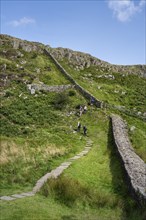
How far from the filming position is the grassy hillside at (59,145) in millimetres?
14883

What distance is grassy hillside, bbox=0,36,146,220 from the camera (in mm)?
14883

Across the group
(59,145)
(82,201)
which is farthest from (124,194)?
(59,145)

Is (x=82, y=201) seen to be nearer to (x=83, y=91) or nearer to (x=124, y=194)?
(x=124, y=194)

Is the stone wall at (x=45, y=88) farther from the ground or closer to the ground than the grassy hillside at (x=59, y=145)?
farther from the ground

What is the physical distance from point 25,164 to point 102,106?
107 feet

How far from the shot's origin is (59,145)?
3102 centimetres

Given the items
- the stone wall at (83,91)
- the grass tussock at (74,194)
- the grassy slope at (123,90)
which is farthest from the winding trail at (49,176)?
the stone wall at (83,91)

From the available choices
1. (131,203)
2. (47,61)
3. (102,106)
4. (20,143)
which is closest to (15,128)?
(20,143)

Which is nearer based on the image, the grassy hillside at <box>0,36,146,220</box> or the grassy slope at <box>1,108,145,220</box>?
the grassy slope at <box>1,108,145,220</box>

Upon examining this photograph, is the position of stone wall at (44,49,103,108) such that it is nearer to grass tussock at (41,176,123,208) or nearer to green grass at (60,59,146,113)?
green grass at (60,59,146,113)

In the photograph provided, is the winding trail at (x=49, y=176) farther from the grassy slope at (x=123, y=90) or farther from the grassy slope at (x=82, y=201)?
the grassy slope at (x=123, y=90)

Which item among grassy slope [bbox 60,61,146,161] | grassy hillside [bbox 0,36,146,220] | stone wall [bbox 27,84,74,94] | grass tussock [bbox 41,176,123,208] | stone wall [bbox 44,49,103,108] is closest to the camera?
grassy hillside [bbox 0,36,146,220]

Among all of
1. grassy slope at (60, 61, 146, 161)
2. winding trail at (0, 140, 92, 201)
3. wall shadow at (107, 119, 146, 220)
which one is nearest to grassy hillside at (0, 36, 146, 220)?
wall shadow at (107, 119, 146, 220)

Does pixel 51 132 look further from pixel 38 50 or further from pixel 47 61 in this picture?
pixel 38 50
